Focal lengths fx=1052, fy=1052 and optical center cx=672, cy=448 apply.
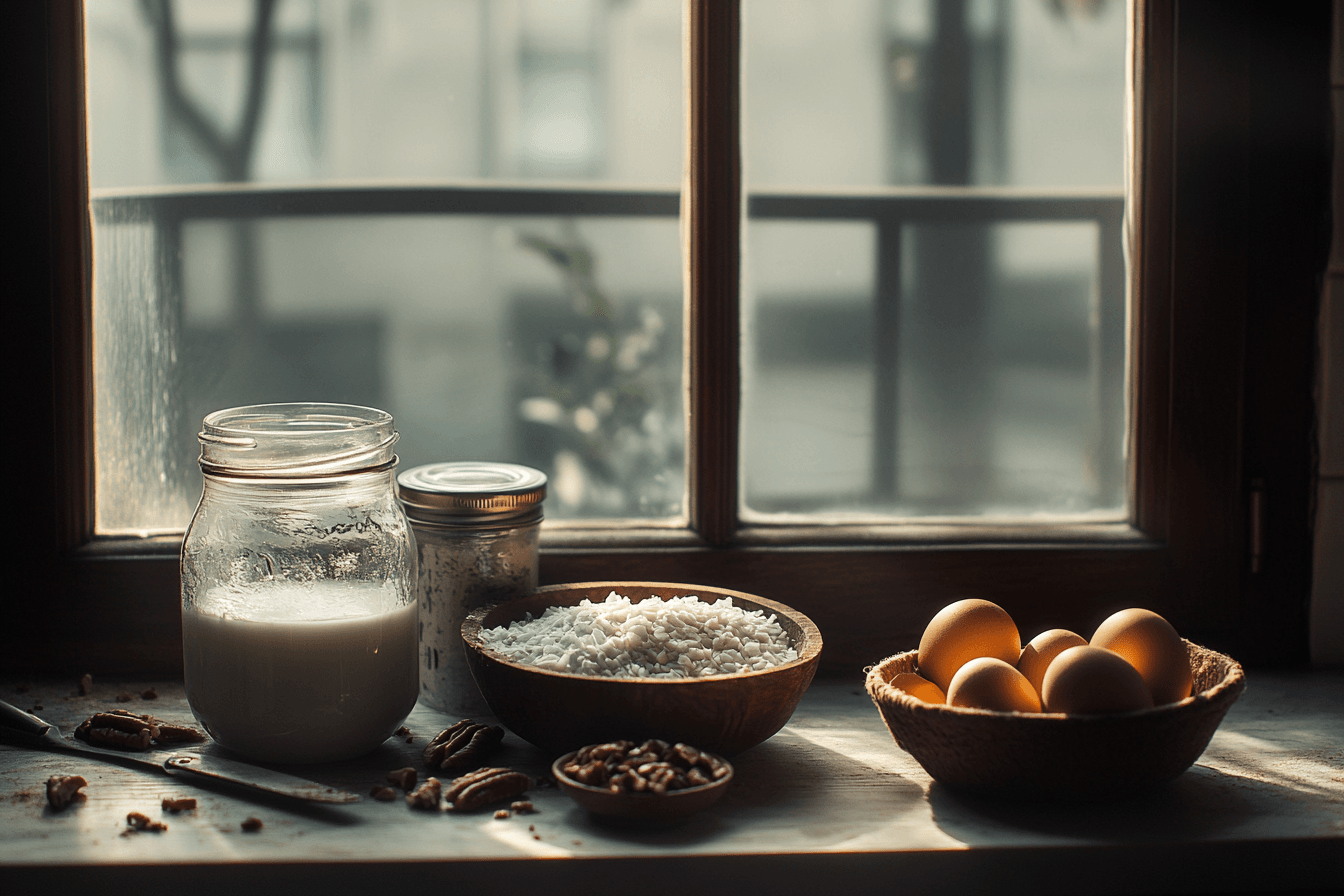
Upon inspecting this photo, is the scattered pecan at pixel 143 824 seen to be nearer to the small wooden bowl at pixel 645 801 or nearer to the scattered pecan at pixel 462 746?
the scattered pecan at pixel 462 746

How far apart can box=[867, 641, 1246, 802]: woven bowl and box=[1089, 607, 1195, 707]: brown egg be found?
0.06 ft

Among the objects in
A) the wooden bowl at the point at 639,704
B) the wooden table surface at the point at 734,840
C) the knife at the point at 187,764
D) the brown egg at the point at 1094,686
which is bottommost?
the wooden table surface at the point at 734,840

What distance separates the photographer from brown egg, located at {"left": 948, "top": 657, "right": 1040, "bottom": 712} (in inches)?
34.2

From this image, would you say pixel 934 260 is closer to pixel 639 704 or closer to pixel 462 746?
pixel 639 704

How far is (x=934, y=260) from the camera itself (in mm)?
1269

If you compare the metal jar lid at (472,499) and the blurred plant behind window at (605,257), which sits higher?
the blurred plant behind window at (605,257)

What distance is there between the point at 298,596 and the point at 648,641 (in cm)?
33

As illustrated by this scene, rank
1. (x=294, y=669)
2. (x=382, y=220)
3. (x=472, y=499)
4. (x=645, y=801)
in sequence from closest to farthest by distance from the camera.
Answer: (x=645, y=801) < (x=294, y=669) < (x=472, y=499) < (x=382, y=220)

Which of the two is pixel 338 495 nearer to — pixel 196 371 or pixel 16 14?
pixel 196 371

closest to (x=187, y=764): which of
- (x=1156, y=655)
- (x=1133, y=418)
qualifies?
(x=1156, y=655)

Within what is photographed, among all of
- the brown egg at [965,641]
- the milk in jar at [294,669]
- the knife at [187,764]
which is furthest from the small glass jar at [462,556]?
the brown egg at [965,641]

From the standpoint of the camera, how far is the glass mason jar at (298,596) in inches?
37.1

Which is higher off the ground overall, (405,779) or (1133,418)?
(1133,418)

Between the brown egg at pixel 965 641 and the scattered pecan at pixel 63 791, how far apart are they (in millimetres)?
754
